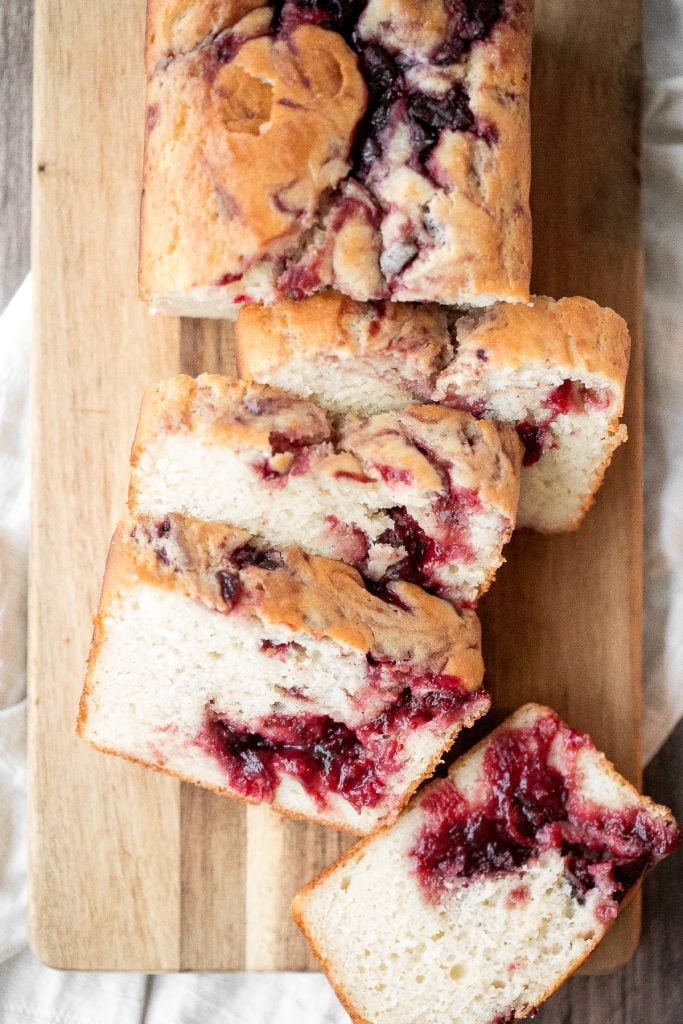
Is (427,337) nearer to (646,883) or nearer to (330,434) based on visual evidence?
(330,434)

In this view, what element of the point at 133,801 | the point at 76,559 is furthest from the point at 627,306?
the point at 133,801

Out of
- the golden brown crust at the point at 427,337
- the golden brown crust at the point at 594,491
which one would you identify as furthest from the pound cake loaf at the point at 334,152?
the golden brown crust at the point at 594,491

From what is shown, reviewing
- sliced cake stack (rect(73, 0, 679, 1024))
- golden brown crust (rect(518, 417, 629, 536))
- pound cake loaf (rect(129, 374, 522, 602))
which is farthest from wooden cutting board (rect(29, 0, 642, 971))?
pound cake loaf (rect(129, 374, 522, 602))

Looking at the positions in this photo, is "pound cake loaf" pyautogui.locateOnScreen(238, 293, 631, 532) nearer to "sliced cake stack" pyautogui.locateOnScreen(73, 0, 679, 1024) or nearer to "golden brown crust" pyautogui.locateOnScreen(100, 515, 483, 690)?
"sliced cake stack" pyautogui.locateOnScreen(73, 0, 679, 1024)

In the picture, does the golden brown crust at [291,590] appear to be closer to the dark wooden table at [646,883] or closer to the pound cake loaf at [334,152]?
the pound cake loaf at [334,152]

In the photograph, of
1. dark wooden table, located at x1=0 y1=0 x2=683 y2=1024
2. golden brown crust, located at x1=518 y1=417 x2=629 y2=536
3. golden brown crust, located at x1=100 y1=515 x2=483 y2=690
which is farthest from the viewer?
dark wooden table, located at x1=0 y1=0 x2=683 y2=1024

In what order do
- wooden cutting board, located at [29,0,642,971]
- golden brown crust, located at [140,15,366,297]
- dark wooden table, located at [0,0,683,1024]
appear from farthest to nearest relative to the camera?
dark wooden table, located at [0,0,683,1024]
wooden cutting board, located at [29,0,642,971]
golden brown crust, located at [140,15,366,297]
